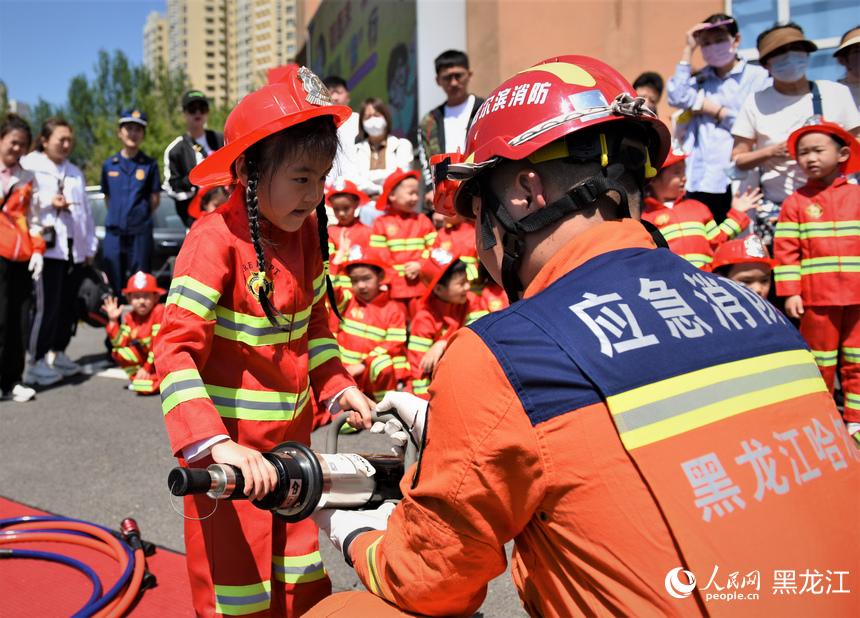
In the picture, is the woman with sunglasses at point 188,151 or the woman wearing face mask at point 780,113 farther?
the woman with sunglasses at point 188,151

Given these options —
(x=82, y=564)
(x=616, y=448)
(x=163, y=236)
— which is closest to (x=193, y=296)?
(x=616, y=448)

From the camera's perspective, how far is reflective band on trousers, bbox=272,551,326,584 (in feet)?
7.29

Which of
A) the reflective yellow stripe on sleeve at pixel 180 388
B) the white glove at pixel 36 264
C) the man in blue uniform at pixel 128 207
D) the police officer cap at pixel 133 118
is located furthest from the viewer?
the man in blue uniform at pixel 128 207

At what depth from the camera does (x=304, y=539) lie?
2.26 meters

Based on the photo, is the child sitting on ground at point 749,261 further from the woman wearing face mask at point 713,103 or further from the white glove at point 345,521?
the white glove at point 345,521

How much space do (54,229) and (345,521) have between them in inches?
250

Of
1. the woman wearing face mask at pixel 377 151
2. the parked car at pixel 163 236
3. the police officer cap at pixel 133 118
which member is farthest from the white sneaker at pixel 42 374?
the woman wearing face mask at pixel 377 151

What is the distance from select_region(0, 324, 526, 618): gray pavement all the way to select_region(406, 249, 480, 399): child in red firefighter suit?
1.09m

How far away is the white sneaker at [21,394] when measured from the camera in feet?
20.8

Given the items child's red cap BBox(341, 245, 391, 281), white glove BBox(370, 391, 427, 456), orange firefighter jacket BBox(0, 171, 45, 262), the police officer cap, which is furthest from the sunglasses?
white glove BBox(370, 391, 427, 456)

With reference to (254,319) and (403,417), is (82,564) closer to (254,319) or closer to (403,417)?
(254,319)

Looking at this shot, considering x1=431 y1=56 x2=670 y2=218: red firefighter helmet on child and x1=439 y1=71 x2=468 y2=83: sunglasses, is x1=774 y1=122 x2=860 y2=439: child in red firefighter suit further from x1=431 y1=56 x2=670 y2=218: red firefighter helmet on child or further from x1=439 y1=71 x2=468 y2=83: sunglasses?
x1=431 y1=56 x2=670 y2=218: red firefighter helmet on child

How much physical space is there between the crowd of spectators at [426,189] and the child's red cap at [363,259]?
18 mm

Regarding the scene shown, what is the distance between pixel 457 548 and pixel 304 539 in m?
1.08
